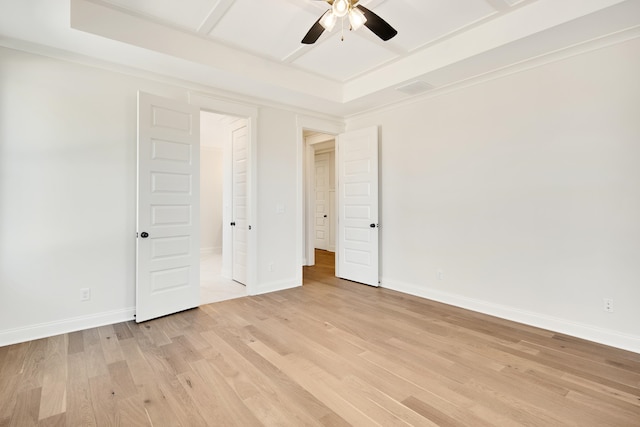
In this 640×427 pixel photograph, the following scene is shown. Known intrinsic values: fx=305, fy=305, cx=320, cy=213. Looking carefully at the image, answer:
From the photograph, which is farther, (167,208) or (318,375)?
(167,208)

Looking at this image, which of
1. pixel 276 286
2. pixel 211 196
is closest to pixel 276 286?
pixel 276 286

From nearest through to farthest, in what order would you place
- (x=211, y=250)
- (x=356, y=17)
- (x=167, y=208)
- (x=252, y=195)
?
(x=356, y=17)
(x=167, y=208)
(x=252, y=195)
(x=211, y=250)

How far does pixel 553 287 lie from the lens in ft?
10.1

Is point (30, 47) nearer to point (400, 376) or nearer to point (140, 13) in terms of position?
point (140, 13)

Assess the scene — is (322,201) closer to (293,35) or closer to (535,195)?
(293,35)

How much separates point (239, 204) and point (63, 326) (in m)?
2.55

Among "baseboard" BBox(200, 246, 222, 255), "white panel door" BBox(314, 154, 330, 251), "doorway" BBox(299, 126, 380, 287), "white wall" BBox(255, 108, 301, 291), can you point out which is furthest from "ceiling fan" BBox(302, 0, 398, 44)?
"baseboard" BBox(200, 246, 222, 255)

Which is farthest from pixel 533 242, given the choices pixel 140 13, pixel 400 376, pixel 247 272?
pixel 140 13

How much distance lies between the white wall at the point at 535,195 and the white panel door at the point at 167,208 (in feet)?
9.45

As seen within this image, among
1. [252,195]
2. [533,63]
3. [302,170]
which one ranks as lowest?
[252,195]

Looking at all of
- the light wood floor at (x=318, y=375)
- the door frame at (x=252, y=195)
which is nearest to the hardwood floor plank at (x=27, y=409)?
the light wood floor at (x=318, y=375)

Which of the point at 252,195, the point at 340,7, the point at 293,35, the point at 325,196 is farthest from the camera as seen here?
the point at 325,196

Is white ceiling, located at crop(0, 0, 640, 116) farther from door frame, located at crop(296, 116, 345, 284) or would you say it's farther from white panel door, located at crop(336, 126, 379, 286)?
white panel door, located at crop(336, 126, 379, 286)

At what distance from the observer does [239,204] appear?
4840 millimetres
